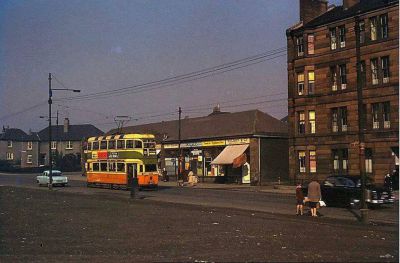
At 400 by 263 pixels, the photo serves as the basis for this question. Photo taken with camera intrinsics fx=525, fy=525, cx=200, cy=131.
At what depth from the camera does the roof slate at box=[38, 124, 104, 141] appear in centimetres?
11419

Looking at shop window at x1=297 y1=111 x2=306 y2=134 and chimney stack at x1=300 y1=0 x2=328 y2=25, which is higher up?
chimney stack at x1=300 y1=0 x2=328 y2=25

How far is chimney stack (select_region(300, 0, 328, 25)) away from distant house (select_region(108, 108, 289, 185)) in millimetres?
12239

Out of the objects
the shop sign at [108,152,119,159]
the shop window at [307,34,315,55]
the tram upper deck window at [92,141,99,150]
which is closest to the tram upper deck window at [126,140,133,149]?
the shop sign at [108,152,119,159]

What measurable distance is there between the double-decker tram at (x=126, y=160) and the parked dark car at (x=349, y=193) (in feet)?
58.3

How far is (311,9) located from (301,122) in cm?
1059

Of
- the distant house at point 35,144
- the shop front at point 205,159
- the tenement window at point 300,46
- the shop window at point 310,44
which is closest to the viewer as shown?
the shop window at point 310,44

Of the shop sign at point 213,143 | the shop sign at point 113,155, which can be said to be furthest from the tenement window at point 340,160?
the shop sign at point 113,155

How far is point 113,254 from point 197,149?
47976 millimetres

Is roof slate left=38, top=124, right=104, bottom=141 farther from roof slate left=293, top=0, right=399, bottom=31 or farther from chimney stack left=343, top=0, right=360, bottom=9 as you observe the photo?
chimney stack left=343, top=0, right=360, bottom=9

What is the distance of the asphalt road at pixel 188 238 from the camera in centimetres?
1173

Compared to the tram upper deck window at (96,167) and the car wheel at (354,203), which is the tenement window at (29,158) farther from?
the car wheel at (354,203)

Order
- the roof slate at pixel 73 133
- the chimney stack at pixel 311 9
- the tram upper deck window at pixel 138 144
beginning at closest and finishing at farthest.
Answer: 1. the tram upper deck window at pixel 138 144
2. the chimney stack at pixel 311 9
3. the roof slate at pixel 73 133

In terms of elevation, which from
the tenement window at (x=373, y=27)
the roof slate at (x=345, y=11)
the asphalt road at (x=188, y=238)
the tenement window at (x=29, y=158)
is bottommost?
the asphalt road at (x=188, y=238)

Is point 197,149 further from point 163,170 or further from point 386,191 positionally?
point 386,191
